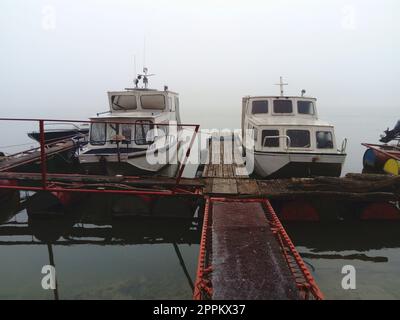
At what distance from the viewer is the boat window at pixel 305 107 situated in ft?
48.8

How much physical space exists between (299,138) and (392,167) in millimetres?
6062

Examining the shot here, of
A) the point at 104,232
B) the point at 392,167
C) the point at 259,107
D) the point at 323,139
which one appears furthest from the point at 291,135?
the point at 104,232

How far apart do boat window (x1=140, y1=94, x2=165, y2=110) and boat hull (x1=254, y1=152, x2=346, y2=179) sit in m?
6.01

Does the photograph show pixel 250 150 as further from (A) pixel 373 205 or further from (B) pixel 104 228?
(B) pixel 104 228

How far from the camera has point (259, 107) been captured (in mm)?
15539

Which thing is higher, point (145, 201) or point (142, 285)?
point (145, 201)

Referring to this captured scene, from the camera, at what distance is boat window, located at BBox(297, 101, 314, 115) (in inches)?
585

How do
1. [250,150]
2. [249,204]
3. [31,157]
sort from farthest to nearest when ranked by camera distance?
[31,157]
[250,150]
[249,204]

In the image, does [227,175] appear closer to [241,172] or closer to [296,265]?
[241,172]

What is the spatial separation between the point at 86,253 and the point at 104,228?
1.72m

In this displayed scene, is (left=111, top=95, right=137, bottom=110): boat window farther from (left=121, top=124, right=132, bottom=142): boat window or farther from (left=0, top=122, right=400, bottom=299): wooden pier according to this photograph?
(left=0, top=122, right=400, bottom=299): wooden pier

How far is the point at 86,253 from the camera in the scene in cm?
970
